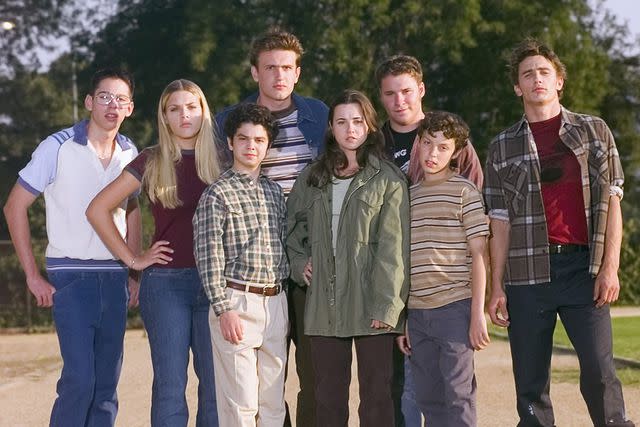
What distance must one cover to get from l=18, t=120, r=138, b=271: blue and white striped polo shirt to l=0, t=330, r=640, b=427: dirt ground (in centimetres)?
261

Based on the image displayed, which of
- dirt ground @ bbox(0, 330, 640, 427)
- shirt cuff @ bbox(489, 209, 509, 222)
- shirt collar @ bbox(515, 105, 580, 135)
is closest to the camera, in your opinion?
shirt collar @ bbox(515, 105, 580, 135)

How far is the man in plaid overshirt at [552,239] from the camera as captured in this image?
5.59 meters

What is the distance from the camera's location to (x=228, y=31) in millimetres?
25734

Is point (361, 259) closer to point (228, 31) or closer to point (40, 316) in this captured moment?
point (40, 316)

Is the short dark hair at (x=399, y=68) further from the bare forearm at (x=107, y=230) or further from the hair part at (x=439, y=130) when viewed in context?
the bare forearm at (x=107, y=230)

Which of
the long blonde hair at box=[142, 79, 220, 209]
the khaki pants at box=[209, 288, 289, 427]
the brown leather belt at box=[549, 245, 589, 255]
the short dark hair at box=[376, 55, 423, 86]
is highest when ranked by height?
the short dark hair at box=[376, 55, 423, 86]

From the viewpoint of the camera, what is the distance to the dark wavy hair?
572 cm

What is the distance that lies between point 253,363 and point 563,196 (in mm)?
1743

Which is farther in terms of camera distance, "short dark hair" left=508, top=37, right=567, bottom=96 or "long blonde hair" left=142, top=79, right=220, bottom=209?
"short dark hair" left=508, top=37, right=567, bottom=96

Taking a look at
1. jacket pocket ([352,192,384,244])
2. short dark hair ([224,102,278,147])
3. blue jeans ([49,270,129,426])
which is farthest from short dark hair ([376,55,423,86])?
blue jeans ([49,270,129,426])

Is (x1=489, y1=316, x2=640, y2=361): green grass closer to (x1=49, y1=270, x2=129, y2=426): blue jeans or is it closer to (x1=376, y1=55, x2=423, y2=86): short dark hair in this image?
(x1=376, y1=55, x2=423, y2=86): short dark hair

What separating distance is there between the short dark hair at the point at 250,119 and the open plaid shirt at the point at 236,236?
0.23 meters

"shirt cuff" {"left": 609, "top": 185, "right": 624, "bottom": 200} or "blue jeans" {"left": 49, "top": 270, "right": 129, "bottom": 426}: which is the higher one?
"shirt cuff" {"left": 609, "top": 185, "right": 624, "bottom": 200}

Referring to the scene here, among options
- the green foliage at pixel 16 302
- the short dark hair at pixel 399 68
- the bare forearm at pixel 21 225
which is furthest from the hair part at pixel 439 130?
the green foliage at pixel 16 302
